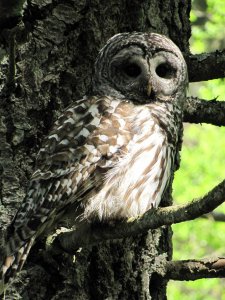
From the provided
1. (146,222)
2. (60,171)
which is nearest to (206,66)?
(60,171)

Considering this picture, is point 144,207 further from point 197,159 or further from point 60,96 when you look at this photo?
point 197,159

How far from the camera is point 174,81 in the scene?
4.28 metres

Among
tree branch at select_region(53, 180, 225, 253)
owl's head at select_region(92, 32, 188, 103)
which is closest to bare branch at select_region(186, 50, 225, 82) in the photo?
owl's head at select_region(92, 32, 188, 103)

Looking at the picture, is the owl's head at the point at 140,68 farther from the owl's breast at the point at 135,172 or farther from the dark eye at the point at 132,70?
the owl's breast at the point at 135,172

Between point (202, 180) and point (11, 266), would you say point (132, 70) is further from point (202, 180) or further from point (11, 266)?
point (202, 180)

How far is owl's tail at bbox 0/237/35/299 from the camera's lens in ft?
10.4

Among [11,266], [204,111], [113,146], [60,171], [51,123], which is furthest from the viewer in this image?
[204,111]

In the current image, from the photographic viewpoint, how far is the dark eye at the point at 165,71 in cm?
428

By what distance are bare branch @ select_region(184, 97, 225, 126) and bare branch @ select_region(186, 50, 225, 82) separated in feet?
0.52

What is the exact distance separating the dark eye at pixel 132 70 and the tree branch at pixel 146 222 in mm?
1327

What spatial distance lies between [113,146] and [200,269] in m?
0.84

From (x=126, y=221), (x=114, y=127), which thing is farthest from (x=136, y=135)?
(x=126, y=221)

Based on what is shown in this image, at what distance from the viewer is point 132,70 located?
169 inches

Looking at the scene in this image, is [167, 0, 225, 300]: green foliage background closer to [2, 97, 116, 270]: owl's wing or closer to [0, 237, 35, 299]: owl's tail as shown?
[2, 97, 116, 270]: owl's wing
